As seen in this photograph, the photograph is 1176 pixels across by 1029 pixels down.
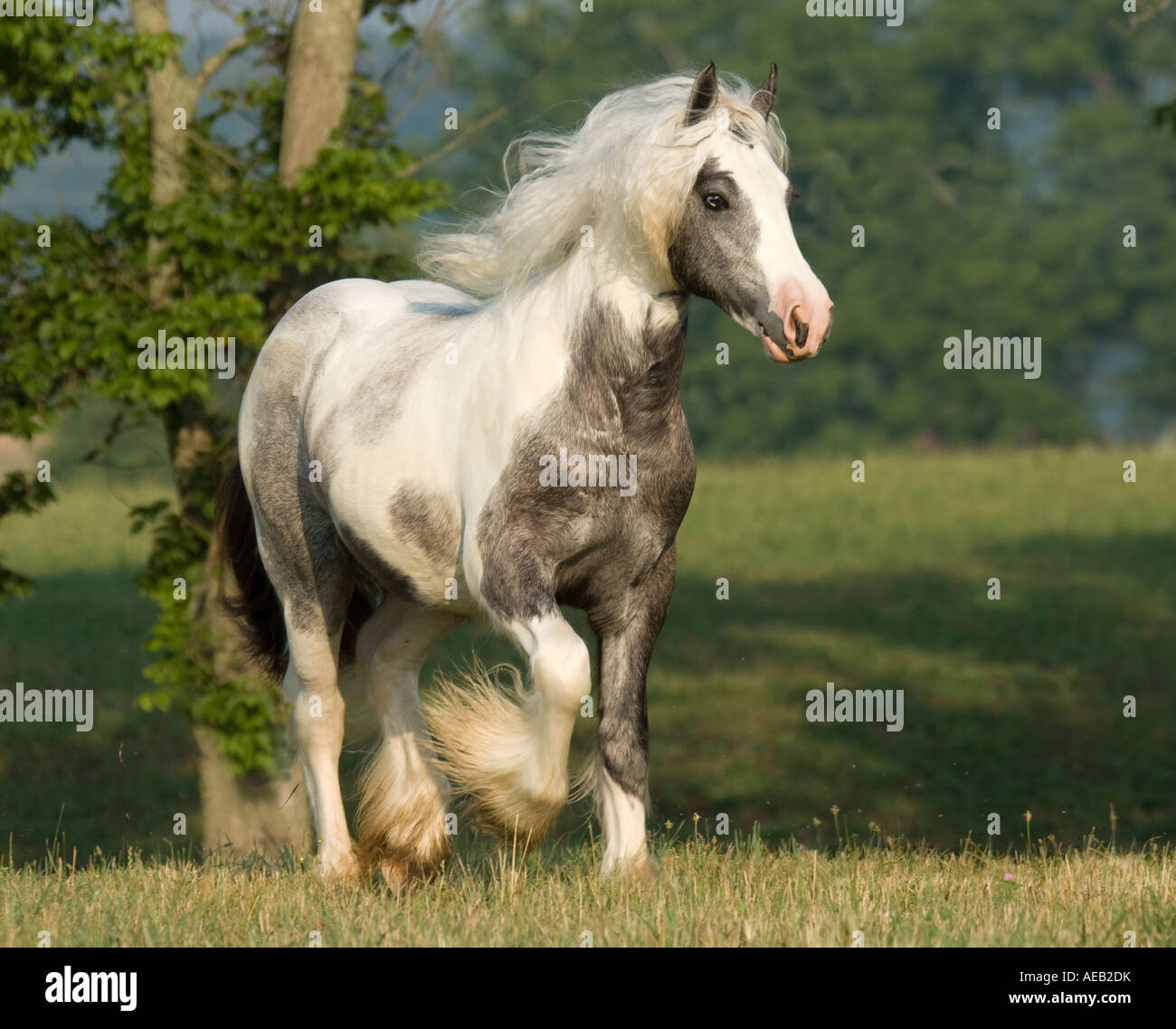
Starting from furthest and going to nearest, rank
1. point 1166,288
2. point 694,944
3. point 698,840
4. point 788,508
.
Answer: point 1166,288 → point 788,508 → point 698,840 → point 694,944

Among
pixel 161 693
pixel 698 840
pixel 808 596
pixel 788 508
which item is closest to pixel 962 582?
pixel 808 596

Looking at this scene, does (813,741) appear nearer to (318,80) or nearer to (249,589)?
(318,80)

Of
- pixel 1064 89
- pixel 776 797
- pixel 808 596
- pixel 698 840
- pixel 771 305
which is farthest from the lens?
pixel 1064 89

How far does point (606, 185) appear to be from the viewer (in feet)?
17.6

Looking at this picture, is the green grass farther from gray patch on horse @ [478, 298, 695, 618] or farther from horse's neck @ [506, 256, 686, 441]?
horse's neck @ [506, 256, 686, 441]

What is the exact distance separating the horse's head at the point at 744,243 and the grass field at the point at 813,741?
169 cm

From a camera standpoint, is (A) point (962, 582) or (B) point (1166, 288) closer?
(A) point (962, 582)

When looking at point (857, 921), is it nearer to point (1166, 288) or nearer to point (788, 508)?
point (788, 508)

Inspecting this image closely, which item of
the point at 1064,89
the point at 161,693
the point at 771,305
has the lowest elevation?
the point at 161,693

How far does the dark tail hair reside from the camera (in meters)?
7.37

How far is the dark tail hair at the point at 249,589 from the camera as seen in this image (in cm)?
737

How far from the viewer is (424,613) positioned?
21.7 feet

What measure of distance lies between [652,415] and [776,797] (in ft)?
31.5

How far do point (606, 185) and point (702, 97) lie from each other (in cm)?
43
